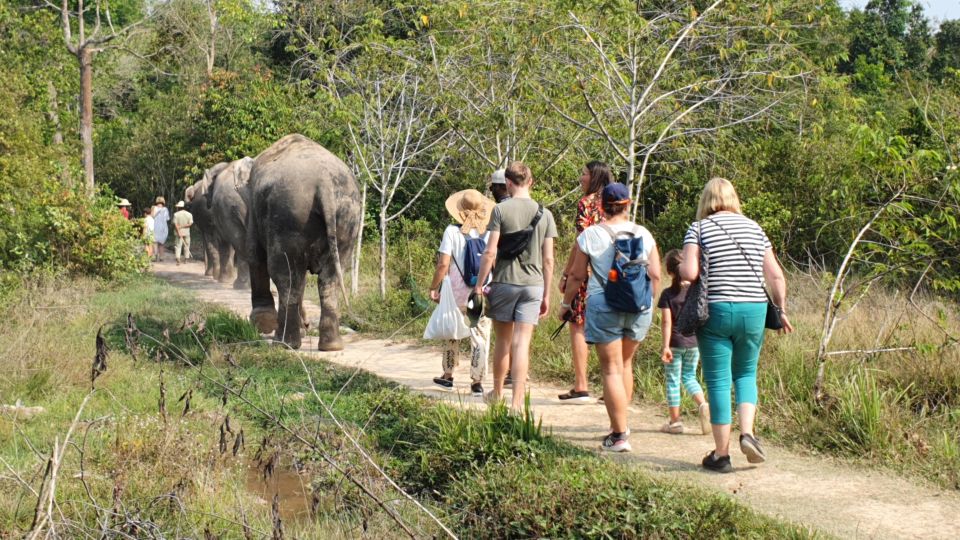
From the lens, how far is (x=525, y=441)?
6113 millimetres

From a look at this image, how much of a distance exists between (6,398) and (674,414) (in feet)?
17.0

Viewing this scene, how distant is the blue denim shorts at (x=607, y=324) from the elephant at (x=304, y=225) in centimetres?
442

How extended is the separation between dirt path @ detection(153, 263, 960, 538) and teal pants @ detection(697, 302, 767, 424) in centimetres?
45

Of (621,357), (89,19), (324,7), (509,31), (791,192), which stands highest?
(89,19)

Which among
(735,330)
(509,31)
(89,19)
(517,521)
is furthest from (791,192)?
(89,19)

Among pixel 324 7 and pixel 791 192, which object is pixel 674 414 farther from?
pixel 324 7

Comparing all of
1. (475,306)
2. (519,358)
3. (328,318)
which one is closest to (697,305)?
(519,358)

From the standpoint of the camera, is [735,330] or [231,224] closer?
[735,330]

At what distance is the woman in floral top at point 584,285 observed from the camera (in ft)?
24.0

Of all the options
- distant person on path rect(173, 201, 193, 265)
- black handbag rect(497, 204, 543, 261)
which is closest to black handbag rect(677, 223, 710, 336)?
black handbag rect(497, 204, 543, 261)

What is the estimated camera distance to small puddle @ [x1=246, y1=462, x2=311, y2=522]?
5.86m

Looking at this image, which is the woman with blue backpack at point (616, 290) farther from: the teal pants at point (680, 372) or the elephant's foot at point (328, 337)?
the elephant's foot at point (328, 337)

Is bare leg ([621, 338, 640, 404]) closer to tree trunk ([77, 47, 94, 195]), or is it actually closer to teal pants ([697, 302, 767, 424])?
teal pants ([697, 302, 767, 424])

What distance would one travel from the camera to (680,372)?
7.20 m
